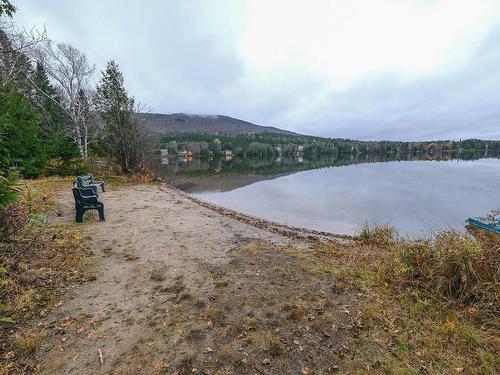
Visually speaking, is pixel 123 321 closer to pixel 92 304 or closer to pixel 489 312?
pixel 92 304

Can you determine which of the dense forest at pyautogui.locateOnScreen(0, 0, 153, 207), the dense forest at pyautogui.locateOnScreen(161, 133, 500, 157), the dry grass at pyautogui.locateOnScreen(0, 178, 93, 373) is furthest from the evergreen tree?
the dense forest at pyautogui.locateOnScreen(161, 133, 500, 157)

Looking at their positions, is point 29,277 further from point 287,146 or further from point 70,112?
point 287,146

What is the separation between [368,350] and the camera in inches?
127

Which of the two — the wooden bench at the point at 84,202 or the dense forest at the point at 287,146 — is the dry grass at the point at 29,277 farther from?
the dense forest at the point at 287,146

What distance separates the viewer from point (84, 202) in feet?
25.8

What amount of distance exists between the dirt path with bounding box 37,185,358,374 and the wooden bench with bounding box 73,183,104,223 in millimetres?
316

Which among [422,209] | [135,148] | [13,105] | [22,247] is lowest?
[422,209]

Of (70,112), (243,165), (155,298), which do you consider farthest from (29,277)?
(243,165)

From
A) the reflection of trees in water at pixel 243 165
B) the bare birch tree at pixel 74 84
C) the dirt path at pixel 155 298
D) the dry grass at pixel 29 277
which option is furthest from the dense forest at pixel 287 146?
the dry grass at pixel 29 277

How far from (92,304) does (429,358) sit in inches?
185

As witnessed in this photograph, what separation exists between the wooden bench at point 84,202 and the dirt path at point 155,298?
0.32 m

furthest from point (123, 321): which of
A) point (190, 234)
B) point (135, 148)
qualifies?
point (135, 148)

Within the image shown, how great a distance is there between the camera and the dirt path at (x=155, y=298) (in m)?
3.03

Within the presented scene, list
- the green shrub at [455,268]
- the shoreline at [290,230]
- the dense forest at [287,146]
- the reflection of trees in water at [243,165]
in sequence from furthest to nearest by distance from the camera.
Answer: the dense forest at [287,146] → the reflection of trees in water at [243,165] → the shoreline at [290,230] → the green shrub at [455,268]
